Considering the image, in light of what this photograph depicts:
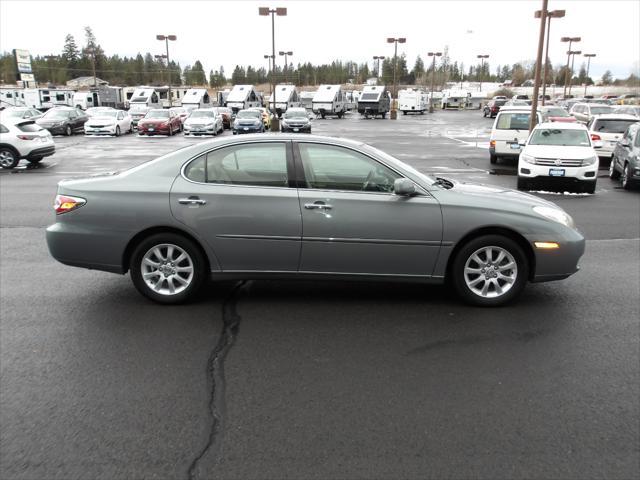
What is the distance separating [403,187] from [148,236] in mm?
2376

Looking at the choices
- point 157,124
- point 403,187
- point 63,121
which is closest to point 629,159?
point 403,187

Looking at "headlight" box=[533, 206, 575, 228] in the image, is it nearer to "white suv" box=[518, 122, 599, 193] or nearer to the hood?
"white suv" box=[518, 122, 599, 193]

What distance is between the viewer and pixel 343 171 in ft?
17.6

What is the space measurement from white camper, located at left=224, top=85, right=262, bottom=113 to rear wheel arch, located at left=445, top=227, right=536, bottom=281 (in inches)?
1990

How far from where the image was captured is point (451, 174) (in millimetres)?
16781

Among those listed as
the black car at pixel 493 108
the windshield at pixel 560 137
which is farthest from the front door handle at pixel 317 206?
the black car at pixel 493 108

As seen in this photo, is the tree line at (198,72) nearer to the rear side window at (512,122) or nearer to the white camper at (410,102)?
the white camper at (410,102)

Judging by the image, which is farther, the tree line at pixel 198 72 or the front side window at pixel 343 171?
the tree line at pixel 198 72

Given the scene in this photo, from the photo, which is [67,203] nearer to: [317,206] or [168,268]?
[168,268]

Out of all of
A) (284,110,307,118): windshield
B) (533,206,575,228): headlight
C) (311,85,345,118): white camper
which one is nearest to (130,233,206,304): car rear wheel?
(533,206,575,228): headlight

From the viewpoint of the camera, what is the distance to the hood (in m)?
13.2

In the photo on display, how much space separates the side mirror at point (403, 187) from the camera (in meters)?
5.16

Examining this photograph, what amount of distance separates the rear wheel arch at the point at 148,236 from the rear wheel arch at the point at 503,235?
2.25 m

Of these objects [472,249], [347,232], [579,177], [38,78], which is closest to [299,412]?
[347,232]
